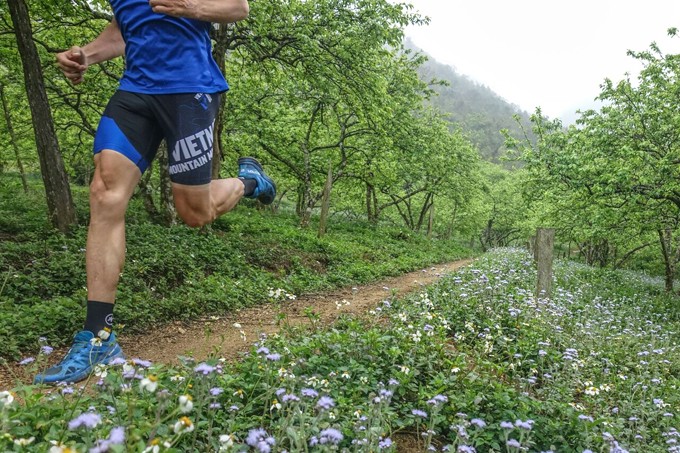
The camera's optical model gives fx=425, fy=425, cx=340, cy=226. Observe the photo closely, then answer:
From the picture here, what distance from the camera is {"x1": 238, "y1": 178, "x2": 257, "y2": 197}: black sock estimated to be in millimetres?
3439

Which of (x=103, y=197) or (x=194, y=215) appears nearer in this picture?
(x=103, y=197)

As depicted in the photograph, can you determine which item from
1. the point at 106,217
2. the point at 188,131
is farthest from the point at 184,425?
the point at 188,131

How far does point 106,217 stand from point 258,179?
130 centimetres

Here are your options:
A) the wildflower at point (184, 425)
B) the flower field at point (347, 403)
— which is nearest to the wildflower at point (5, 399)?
the flower field at point (347, 403)

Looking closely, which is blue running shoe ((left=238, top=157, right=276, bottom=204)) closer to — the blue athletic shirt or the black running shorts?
the black running shorts

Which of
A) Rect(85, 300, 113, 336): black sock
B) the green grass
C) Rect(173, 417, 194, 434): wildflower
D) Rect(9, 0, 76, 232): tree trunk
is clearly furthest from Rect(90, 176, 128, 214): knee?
Rect(9, 0, 76, 232): tree trunk

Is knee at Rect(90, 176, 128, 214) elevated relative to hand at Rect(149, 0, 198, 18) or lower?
lower

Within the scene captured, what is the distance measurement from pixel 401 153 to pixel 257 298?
1519 centimetres

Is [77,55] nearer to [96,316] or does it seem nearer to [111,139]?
[111,139]

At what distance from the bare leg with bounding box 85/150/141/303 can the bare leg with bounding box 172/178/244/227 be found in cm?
33

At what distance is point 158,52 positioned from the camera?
2.61 metres

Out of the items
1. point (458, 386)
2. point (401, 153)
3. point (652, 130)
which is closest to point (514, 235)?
point (401, 153)

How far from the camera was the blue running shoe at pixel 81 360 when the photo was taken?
2389 millimetres

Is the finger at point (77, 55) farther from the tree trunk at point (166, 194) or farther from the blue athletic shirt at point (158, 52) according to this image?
the tree trunk at point (166, 194)
